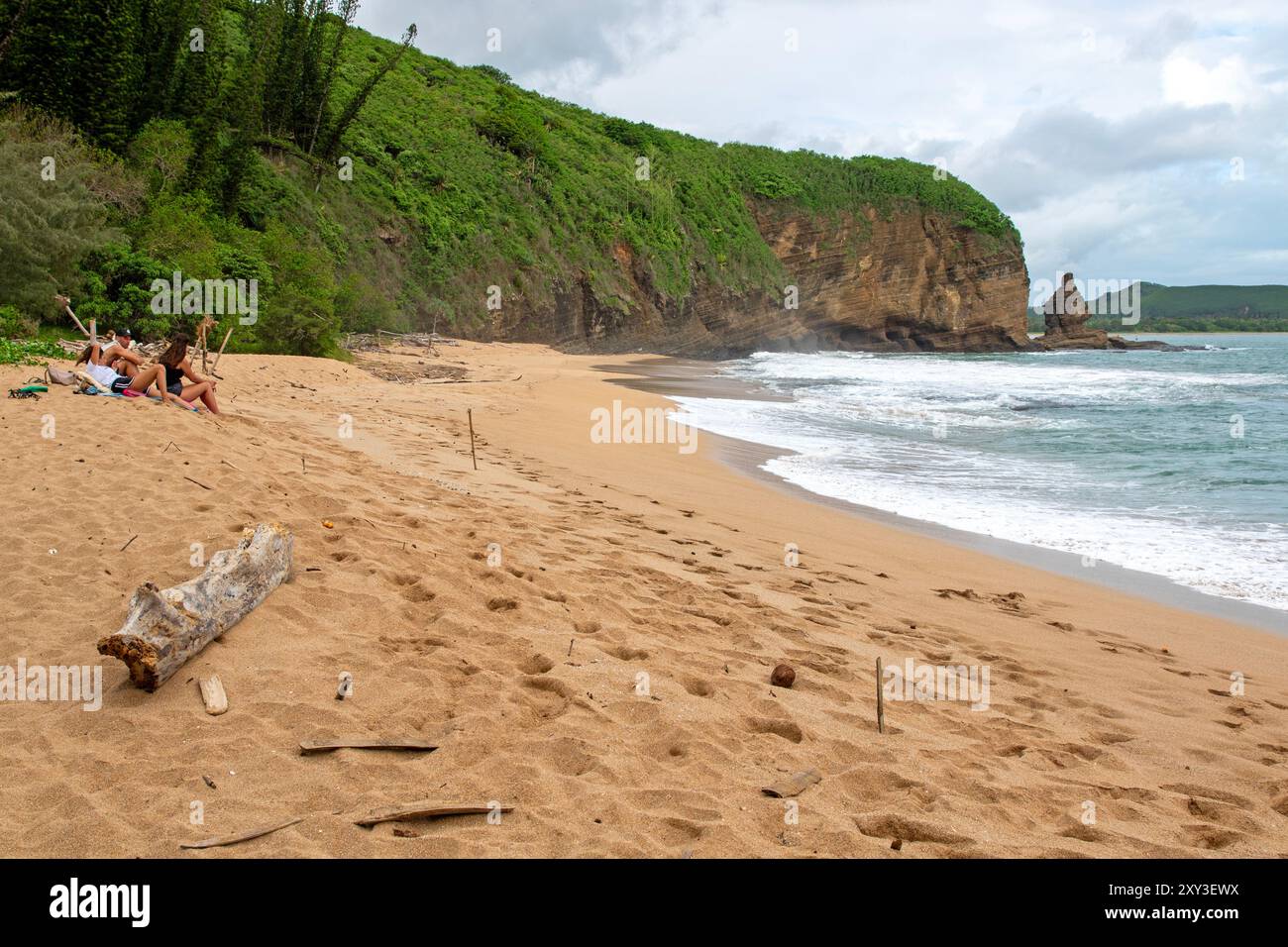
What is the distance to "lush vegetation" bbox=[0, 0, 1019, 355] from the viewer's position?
15625mm

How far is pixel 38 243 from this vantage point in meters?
13.6

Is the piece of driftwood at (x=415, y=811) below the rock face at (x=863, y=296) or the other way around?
below

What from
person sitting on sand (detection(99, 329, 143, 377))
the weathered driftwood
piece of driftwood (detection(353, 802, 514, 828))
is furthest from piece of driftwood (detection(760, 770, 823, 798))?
person sitting on sand (detection(99, 329, 143, 377))

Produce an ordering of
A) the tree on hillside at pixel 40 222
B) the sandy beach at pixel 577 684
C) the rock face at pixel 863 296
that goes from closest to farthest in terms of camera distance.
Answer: the sandy beach at pixel 577 684 < the tree on hillside at pixel 40 222 < the rock face at pixel 863 296

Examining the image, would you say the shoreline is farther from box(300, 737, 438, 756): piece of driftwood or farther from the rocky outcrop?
the rocky outcrop

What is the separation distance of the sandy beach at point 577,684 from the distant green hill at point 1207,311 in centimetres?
13875

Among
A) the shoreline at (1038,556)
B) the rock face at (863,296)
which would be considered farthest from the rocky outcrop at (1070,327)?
the shoreline at (1038,556)

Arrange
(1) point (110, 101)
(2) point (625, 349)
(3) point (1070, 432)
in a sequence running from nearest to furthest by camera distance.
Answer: (3) point (1070, 432), (1) point (110, 101), (2) point (625, 349)

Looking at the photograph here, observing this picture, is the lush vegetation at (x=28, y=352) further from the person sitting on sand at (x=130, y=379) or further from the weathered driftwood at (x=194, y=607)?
the weathered driftwood at (x=194, y=607)

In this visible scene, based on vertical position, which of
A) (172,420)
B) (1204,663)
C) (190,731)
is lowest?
(1204,663)

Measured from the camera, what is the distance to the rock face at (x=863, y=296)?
47.7 m
